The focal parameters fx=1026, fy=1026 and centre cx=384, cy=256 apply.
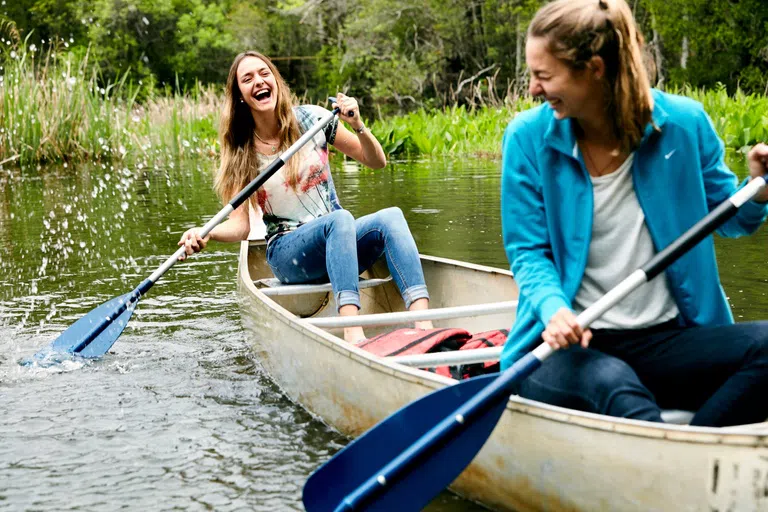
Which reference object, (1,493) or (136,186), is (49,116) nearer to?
(136,186)

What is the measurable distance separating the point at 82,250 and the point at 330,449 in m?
4.51

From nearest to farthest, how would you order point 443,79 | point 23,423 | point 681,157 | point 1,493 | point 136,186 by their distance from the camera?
point 681,157 < point 1,493 < point 23,423 < point 136,186 < point 443,79

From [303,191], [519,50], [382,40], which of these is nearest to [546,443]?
[303,191]

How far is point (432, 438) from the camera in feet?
7.46

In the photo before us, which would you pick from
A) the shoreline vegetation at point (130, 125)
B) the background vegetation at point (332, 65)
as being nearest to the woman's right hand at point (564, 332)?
the background vegetation at point (332, 65)

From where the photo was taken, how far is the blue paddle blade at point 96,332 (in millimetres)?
4395

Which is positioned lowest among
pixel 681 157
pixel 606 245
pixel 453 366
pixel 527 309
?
pixel 453 366

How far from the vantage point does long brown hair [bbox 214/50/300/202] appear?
421 cm

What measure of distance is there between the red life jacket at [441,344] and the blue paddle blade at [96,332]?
149cm

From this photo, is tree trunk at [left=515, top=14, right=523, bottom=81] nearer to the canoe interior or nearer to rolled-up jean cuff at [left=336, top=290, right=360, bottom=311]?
the canoe interior

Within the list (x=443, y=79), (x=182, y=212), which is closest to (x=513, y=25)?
(x=443, y=79)

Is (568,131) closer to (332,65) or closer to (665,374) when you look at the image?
(665,374)

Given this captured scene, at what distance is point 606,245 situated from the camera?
237 cm

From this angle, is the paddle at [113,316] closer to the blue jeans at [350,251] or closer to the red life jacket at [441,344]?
the blue jeans at [350,251]
